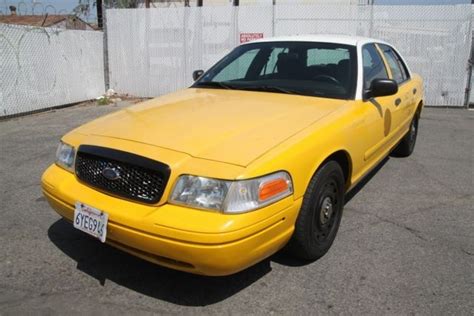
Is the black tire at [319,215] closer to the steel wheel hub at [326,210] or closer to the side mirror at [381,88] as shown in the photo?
the steel wheel hub at [326,210]

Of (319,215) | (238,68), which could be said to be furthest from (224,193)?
(238,68)

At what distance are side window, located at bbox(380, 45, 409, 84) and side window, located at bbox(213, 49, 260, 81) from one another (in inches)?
60.3

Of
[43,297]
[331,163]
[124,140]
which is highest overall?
[124,140]

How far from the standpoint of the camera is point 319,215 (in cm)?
323

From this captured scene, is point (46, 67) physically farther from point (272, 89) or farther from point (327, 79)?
point (327, 79)

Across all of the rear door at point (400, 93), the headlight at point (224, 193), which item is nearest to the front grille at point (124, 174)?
the headlight at point (224, 193)

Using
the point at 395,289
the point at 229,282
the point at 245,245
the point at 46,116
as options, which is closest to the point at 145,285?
the point at 229,282

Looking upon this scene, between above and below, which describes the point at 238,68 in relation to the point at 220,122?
above

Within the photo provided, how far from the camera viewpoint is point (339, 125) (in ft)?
11.3

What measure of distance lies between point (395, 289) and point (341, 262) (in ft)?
1.50

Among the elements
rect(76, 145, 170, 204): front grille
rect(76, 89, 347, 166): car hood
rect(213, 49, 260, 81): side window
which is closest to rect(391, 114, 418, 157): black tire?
rect(213, 49, 260, 81): side window

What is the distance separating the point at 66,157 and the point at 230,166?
1342mm

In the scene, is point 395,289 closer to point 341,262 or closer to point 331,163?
point 341,262

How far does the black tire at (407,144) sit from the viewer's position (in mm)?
6134
